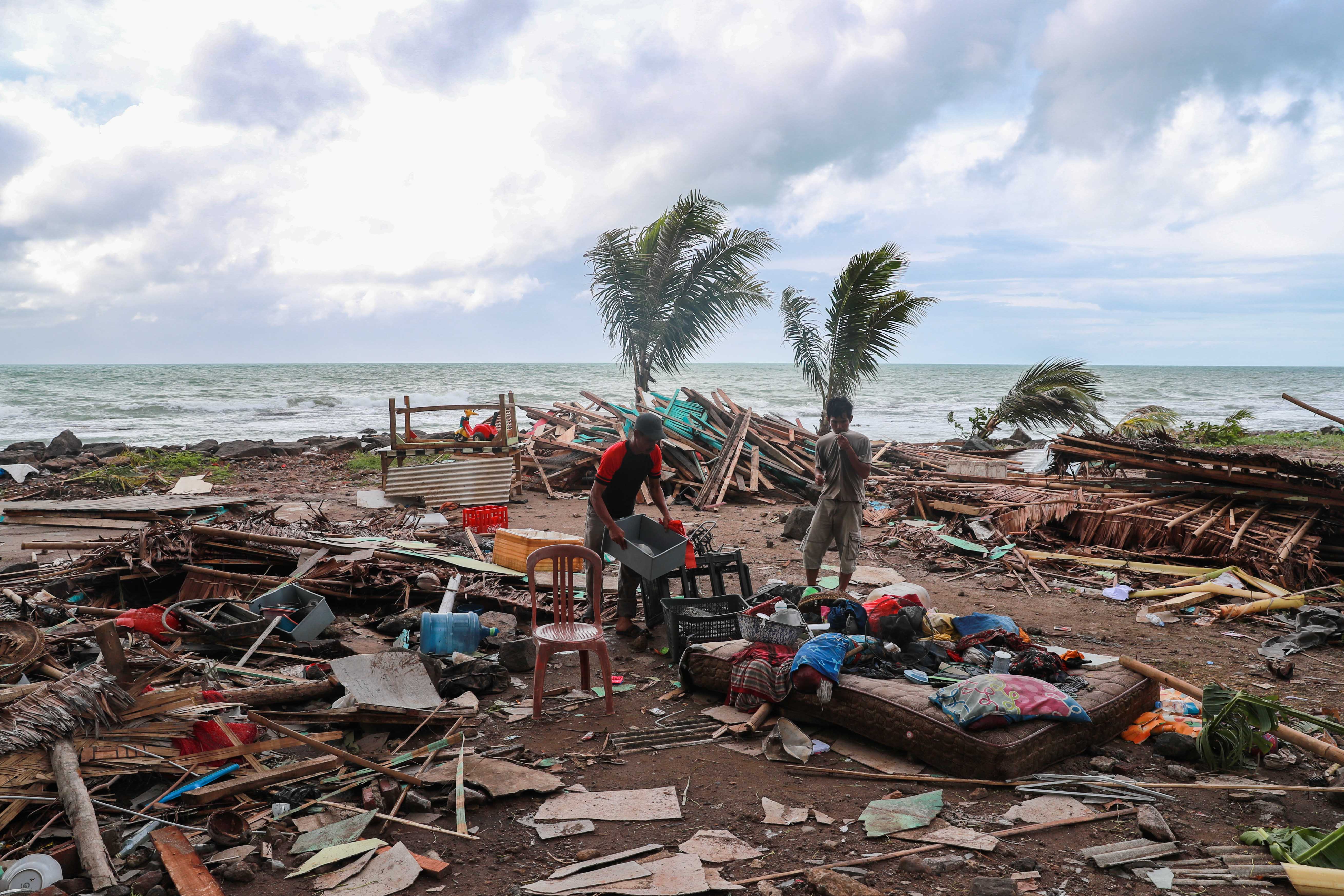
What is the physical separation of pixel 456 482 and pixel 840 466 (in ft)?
22.0

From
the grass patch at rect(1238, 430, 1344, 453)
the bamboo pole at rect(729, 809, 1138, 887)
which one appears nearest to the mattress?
the bamboo pole at rect(729, 809, 1138, 887)

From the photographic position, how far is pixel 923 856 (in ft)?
10.9

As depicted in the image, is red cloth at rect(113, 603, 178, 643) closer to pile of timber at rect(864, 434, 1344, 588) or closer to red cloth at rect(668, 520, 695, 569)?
red cloth at rect(668, 520, 695, 569)

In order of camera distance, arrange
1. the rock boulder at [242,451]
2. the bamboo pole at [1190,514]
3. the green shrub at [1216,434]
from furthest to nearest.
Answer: the rock boulder at [242,451]
the green shrub at [1216,434]
the bamboo pole at [1190,514]

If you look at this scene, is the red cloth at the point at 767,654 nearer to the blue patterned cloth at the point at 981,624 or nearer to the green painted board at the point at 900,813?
the green painted board at the point at 900,813

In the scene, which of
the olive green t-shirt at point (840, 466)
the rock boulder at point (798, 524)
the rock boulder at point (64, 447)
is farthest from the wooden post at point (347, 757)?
the rock boulder at point (64, 447)

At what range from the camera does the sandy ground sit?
10.7 ft

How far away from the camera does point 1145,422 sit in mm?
14844

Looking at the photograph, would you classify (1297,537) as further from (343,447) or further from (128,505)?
(343,447)

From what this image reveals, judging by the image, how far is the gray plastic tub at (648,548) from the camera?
18.7 feet

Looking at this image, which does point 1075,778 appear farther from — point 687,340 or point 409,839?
point 687,340

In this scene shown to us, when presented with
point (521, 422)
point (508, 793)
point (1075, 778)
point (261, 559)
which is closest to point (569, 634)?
point (508, 793)

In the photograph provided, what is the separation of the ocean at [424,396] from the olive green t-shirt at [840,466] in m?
10.8

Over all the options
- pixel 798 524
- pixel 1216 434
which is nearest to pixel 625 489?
pixel 798 524
